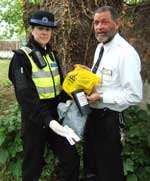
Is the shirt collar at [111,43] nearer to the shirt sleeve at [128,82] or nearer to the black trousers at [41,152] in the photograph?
the shirt sleeve at [128,82]

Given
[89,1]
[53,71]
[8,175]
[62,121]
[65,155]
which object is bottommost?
[8,175]

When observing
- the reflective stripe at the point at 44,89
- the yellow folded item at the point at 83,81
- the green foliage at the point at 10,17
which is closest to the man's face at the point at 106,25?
the yellow folded item at the point at 83,81

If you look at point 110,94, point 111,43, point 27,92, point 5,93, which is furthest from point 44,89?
point 5,93

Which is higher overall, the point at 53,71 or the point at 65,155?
the point at 53,71

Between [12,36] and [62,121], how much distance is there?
32.6 feet

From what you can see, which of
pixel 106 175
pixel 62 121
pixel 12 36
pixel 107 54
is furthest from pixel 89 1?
pixel 12 36

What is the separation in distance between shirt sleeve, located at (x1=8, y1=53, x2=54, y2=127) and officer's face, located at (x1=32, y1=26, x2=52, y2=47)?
0.78 feet

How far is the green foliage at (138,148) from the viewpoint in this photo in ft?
17.4

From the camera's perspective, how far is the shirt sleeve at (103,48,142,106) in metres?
4.21

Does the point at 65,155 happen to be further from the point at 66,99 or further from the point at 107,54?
the point at 107,54

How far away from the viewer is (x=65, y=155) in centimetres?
461

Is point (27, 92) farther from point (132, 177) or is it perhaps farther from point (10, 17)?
point (10, 17)

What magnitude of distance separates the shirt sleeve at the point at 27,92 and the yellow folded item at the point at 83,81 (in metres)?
0.31

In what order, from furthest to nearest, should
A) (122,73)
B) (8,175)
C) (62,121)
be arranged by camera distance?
(8,175) < (62,121) < (122,73)
